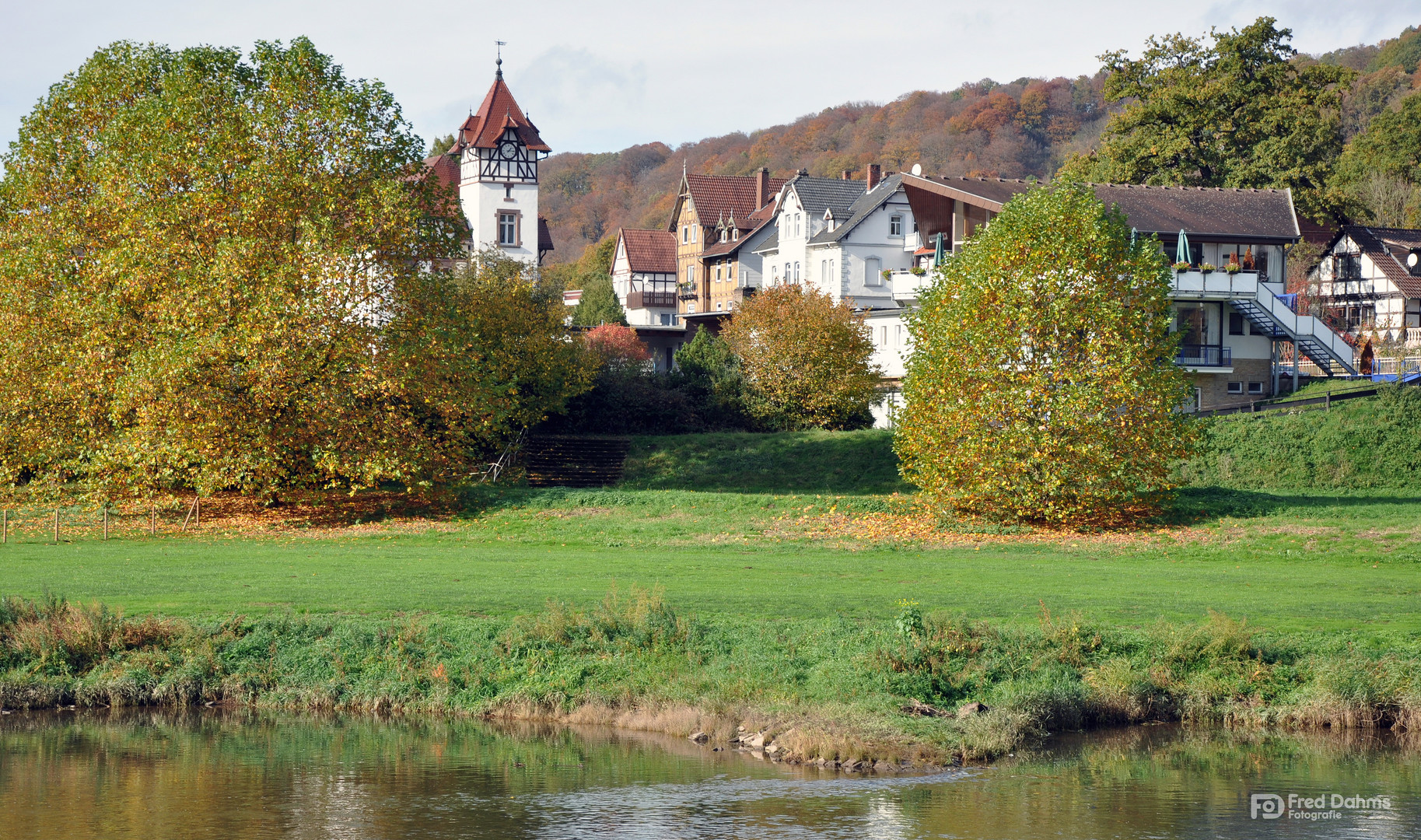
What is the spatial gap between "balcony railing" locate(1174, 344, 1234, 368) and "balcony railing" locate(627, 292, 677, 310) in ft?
184

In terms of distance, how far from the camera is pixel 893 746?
53.7 feet

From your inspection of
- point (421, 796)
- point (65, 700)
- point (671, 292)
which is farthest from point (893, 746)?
point (671, 292)

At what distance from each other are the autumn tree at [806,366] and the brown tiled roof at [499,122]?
119ft

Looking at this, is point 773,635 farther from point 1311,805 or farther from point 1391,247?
point 1391,247

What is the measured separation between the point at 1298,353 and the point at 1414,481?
709 inches

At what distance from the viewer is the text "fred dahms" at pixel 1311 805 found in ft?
45.7

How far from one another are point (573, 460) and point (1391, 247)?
168 ft

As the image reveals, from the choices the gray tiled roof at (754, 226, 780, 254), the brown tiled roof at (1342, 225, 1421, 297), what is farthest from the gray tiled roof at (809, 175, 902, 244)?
the brown tiled roof at (1342, 225, 1421, 297)

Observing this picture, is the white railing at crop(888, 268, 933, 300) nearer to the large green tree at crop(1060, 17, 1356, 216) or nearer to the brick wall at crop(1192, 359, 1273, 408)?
the brick wall at crop(1192, 359, 1273, 408)

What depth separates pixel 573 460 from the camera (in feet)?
171

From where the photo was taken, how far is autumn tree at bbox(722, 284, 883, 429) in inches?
2141

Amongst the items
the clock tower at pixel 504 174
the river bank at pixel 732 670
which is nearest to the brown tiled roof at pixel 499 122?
the clock tower at pixel 504 174

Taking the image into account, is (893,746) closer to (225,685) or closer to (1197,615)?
(1197,615)

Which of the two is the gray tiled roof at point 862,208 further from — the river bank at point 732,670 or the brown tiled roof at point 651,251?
the river bank at point 732,670
